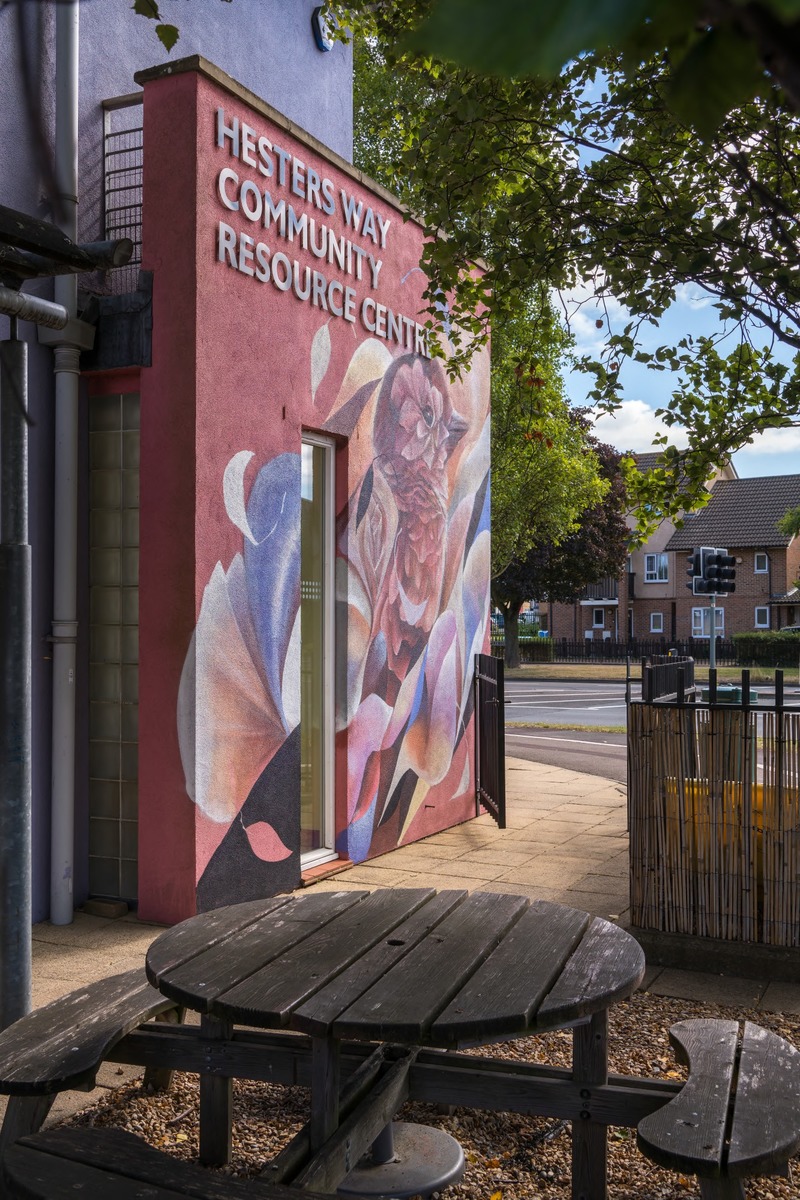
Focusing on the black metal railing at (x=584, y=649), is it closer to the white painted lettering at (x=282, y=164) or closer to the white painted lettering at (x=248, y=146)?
the white painted lettering at (x=282, y=164)

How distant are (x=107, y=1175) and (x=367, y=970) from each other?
78 centimetres

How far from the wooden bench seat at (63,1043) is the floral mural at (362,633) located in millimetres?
2540

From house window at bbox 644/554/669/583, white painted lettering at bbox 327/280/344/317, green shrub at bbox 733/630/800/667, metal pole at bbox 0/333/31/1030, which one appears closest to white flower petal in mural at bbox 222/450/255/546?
white painted lettering at bbox 327/280/344/317

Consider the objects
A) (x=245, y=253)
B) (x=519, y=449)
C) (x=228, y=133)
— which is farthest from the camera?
(x=519, y=449)

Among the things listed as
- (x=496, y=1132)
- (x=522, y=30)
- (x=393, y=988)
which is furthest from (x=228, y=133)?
(x=522, y=30)

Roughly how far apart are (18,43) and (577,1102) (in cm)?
279

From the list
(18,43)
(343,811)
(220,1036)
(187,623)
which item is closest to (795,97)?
(18,43)

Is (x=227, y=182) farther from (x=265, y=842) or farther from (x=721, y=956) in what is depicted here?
(x=721, y=956)

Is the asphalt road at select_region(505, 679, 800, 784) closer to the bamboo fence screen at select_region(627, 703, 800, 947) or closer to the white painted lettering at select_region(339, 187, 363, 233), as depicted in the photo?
the bamboo fence screen at select_region(627, 703, 800, 947)

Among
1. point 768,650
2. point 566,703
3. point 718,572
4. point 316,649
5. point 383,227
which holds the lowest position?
point 566,703

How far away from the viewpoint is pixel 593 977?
8.92ft

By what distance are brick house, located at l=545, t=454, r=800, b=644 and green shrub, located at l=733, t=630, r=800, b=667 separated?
4410 mm

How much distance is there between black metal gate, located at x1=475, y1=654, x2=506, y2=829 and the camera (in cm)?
851

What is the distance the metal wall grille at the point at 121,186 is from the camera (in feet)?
21.3
